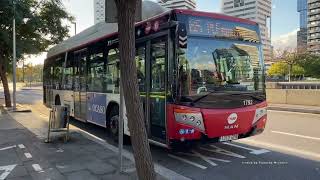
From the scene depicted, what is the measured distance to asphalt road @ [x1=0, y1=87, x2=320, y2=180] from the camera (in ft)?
22.1

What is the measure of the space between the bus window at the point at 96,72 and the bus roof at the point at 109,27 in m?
0.51

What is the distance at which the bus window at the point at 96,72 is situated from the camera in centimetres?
1054

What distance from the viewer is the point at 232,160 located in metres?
7.75

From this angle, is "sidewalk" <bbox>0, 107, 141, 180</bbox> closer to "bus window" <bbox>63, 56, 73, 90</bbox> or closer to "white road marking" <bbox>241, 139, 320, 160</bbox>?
"bus window" <bbox>63, 56, 73, 90</bbox>

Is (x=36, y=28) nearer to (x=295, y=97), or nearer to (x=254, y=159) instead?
(x=295, y=97)

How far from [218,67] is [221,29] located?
0.81 meters

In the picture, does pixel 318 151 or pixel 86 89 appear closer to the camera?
pixel 318 151

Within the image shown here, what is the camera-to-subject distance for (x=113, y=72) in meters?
9.73

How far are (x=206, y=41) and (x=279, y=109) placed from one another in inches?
521

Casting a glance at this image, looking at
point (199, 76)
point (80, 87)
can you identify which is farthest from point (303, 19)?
point (199, 76)

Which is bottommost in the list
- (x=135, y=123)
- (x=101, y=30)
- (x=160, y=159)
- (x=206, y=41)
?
(x=160, y=159)

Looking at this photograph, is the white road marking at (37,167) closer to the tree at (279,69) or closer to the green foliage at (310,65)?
the green foliage at (310,65)

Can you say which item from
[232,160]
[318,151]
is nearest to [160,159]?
[232,160]

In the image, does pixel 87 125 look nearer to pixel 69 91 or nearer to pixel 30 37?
pixel 69 91
